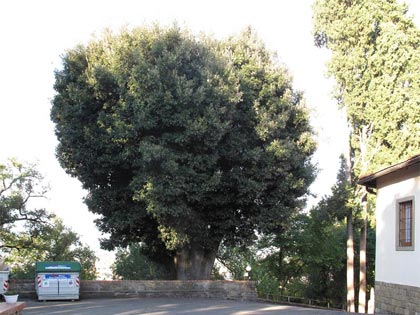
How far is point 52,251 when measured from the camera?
3616 centimetres

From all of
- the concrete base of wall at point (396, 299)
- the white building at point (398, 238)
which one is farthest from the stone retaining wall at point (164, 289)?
the white building at point (398, 238)

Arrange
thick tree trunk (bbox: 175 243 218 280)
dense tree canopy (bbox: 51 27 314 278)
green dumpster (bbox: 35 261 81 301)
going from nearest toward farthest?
green dumpster (bbox: 35 261 81 301) < dense tree canopy (bbox: 51 27 314 278) < thick tree trunk (bbox: 175 243 218 280)

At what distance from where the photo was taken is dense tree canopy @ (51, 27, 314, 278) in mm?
19328

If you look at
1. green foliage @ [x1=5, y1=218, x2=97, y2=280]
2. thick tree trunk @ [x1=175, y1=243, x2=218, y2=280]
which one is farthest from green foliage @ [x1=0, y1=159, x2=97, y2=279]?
thick tree trunk @ [x1=175, y1=243, x2=218, y2=280]

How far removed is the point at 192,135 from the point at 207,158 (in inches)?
52.4

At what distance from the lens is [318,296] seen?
157 ft

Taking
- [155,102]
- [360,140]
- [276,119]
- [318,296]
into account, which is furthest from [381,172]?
[318,296]

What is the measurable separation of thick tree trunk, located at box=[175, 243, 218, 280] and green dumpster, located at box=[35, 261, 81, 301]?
5506 mm

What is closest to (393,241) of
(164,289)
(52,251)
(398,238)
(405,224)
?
(398,238)

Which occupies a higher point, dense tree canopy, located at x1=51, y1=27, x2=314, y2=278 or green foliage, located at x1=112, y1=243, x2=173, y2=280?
dense tree canopy, located at x1=51, y1=27, x2=314, y2=278

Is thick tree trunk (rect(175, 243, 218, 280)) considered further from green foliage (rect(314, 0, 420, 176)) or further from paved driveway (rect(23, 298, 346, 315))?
green foliage (rect(314, 0, 420, 176))

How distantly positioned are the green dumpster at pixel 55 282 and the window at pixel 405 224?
1137 cm

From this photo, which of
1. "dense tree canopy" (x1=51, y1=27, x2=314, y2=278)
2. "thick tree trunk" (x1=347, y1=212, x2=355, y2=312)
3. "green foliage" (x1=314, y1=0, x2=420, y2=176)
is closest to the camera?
"dense tree canopy" (x1=51, y1=27, x2=314, y2=278)

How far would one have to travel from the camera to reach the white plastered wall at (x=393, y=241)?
566 inches
